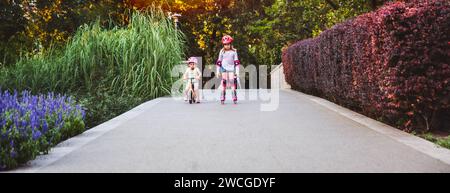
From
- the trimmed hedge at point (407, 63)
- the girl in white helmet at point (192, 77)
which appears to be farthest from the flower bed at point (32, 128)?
the girl in white helmet at point (192, 77)

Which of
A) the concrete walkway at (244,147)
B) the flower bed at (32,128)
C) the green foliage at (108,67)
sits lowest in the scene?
the concrete walkway at (244,147)

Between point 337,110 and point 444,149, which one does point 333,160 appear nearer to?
point 444,149

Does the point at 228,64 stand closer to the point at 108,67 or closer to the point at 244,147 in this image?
the point at 108,67

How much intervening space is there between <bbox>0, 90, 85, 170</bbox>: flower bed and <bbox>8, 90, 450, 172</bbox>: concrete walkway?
0.44 feet

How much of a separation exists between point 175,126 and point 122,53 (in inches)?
241

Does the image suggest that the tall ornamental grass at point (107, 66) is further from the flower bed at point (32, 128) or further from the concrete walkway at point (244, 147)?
the flower bed at point (32, 128)

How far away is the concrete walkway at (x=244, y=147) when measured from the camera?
5289mm

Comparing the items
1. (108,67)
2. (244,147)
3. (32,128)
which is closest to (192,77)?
(108,67)

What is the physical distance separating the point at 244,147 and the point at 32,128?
2.41 metres

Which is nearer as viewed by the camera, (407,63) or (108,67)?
(407,63)

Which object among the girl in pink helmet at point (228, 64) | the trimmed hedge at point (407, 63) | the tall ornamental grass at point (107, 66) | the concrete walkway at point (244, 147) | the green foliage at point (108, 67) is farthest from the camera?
the girl in pink helmet at point (228, 64)

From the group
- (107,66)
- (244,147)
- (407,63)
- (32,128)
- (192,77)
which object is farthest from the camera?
(107,66)

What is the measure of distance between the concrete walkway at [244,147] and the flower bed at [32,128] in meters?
0.13

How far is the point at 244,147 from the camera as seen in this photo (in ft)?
21.2
